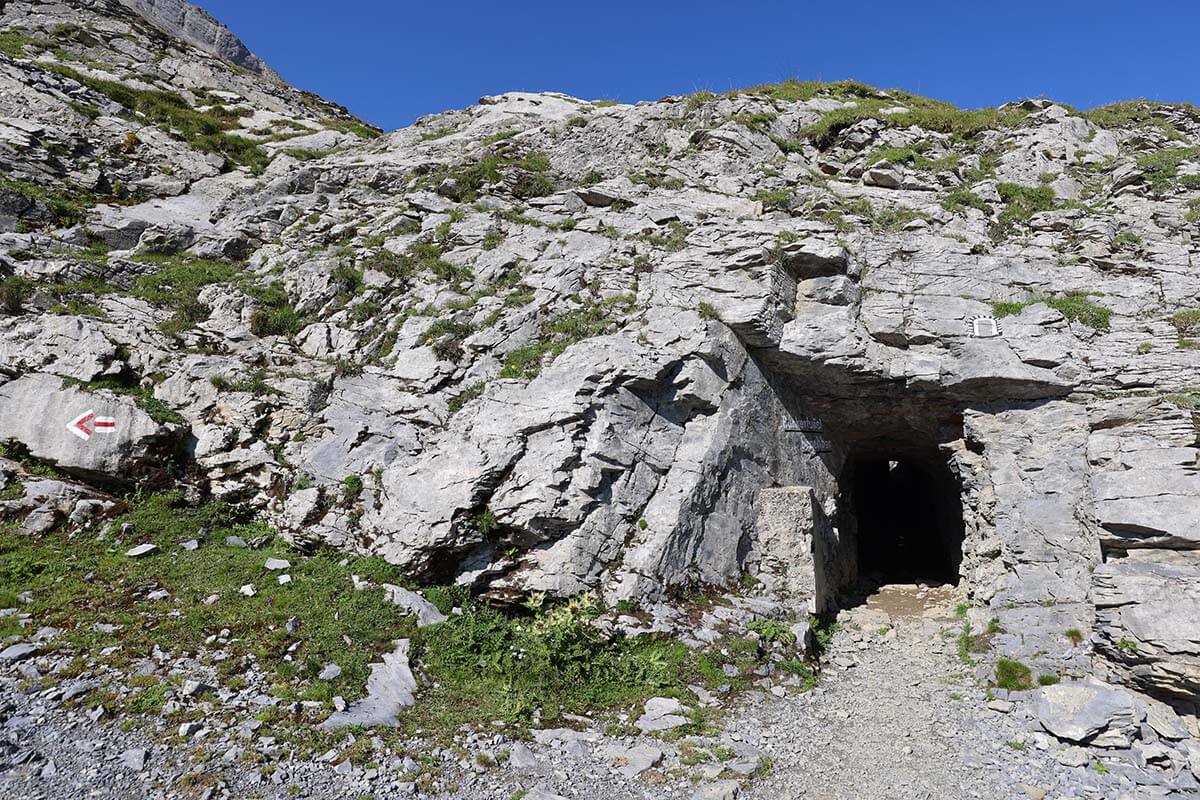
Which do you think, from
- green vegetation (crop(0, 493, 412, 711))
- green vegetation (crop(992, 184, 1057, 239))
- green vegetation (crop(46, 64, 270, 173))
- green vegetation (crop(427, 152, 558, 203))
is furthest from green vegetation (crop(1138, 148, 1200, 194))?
green vegetation (crop(46, 64, 270, 173))

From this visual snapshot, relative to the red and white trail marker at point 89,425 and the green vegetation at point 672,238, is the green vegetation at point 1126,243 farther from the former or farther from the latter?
the red and white trail marker at point 89,425

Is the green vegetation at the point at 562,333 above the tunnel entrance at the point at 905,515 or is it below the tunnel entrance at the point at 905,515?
above

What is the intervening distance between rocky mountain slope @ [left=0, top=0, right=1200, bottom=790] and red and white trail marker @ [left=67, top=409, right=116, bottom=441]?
55mm

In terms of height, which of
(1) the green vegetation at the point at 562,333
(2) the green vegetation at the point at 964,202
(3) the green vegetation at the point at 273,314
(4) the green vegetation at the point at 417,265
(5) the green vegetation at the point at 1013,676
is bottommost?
(5) the green vegetation at the point at 1013,676

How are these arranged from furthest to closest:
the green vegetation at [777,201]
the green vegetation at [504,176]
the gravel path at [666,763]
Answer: the green vegetation at [504,176], the green vegetation at [777,201], the gravel path at [666,763]

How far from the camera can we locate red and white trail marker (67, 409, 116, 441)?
12.8 meters

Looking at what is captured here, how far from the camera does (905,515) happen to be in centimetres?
2422

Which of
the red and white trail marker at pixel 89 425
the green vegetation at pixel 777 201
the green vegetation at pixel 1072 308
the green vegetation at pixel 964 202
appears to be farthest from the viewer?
the green vegetation at pixel 777 201

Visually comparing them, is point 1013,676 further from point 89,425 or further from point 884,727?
point 89,425

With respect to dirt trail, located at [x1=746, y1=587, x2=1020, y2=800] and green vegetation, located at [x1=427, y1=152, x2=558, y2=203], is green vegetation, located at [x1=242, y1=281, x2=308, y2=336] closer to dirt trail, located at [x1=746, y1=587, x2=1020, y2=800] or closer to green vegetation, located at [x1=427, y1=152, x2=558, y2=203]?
green vegetation, located at [x1=427, y1=152, x2=558, y2=203]

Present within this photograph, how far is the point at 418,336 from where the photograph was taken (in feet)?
54.2

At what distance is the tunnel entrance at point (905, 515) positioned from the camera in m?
18.7

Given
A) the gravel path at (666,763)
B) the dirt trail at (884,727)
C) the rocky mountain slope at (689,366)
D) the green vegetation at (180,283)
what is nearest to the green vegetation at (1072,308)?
the rocky mountain slope at (689,366)

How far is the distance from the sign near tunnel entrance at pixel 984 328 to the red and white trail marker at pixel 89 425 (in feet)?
66.7
